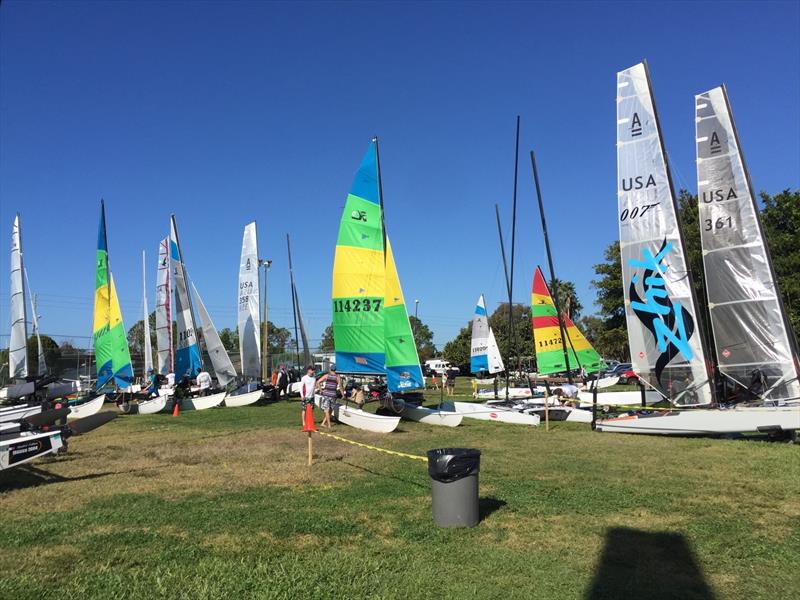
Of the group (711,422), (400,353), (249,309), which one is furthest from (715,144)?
(249,309)

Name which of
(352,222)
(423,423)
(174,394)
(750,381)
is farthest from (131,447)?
(750,381)

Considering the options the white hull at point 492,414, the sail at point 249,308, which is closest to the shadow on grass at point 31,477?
the white hull at point 492,414

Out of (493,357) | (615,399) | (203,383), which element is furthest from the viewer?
(493,357)

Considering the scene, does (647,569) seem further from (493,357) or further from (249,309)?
(493,357)

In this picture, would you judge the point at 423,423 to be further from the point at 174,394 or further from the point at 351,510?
the point at 174,394

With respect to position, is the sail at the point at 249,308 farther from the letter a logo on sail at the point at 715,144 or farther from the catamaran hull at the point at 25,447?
the letter a logo on sail at the point at 715,144

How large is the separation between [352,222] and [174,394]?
11.0 meters

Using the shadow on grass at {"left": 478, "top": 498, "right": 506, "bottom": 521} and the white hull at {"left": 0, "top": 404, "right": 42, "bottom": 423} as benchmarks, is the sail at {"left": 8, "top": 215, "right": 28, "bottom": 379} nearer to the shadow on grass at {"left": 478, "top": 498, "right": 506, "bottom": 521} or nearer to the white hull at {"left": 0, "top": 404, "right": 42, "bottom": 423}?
the white hull at {"left": 0, "top": 404, "right": 42, "bottom": 423}

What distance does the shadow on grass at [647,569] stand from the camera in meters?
3.98

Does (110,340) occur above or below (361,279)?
below

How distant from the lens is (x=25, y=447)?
745 cm

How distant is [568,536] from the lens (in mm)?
5215

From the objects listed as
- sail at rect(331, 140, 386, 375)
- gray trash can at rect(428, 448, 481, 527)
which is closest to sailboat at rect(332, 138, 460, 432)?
sail at rect(331, 140, 386, 375)

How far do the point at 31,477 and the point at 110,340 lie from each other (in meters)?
15.5
